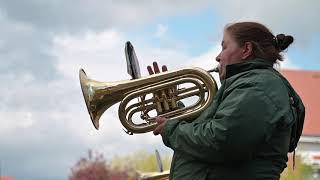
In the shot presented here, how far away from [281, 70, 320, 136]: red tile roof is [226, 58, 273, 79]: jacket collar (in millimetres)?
36567

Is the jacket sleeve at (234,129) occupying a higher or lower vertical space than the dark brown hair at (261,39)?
lower

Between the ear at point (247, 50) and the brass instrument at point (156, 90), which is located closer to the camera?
the ear at point (247, 50)

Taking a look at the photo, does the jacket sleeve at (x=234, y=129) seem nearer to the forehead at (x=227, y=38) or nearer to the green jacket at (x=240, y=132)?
the green jacket at (x=240, y=132)

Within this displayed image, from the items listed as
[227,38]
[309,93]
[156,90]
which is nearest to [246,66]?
[227,38]

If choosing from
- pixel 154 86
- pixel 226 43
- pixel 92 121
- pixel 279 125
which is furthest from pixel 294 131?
pixel 92 121

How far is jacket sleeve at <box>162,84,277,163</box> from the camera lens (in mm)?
3137

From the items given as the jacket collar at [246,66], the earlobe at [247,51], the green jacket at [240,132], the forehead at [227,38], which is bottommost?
the green jacket at [240,132]

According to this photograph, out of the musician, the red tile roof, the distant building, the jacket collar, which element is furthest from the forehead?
the red tile roof

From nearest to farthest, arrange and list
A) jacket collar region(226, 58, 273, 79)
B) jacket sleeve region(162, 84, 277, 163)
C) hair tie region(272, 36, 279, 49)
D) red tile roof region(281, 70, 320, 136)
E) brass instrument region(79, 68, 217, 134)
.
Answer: jacket sleeve region(162, 84, 277, 163), jacket collar region(226, 58, 273, 79), hair tie region(272, 36, 279, 49), brass instrument region(79, 68, 217, 134), red tile roof region(281, 70, 320, 136)

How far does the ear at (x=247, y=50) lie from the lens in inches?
138

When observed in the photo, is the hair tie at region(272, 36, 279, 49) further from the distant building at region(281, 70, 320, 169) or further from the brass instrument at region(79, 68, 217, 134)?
the distant building at region(281, 70, 320, 169)

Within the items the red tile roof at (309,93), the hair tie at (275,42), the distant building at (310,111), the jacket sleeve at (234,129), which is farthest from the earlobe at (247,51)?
the red tile roof at (309,93)

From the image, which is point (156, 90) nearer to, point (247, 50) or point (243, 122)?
point (247, 50)

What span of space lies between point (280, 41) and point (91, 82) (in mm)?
1186
